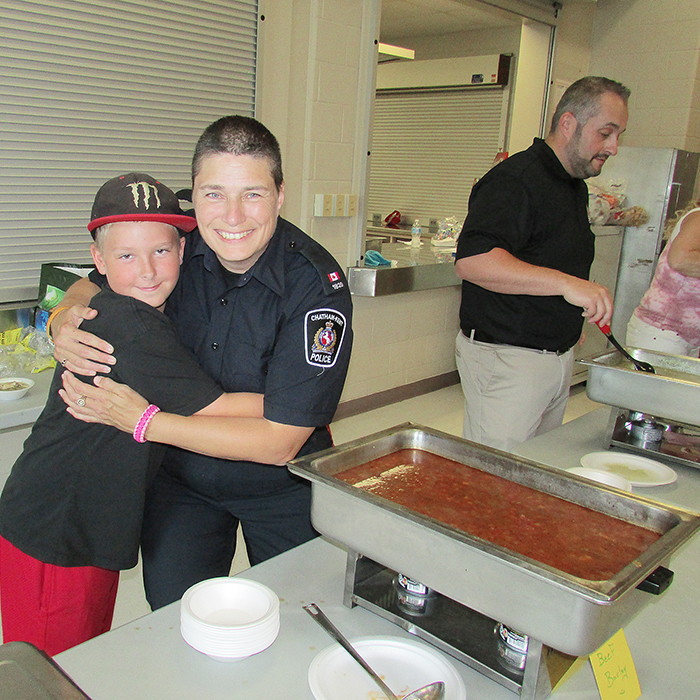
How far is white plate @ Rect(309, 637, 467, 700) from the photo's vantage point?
949 mm

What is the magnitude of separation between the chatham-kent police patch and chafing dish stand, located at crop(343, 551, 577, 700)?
0.43 metres

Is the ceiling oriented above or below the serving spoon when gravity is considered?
above

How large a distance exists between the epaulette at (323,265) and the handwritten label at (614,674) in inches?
32.8

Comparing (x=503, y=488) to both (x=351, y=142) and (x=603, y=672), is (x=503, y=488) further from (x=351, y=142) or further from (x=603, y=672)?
(x=351, y=142)

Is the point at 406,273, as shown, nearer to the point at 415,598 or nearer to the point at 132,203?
the point at 132,203

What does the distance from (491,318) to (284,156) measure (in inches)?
68.3

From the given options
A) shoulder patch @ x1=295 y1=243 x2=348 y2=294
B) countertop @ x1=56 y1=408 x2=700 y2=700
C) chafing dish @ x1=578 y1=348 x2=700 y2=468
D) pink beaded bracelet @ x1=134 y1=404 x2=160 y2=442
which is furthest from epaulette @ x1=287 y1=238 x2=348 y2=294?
chafing dish @ x1=578 y1=348 x2=700 y2=468

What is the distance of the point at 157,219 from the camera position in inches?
58.1

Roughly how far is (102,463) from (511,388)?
4.92ft

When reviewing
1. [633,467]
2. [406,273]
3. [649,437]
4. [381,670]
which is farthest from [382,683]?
[406,273]

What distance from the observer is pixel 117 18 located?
293 centimetres

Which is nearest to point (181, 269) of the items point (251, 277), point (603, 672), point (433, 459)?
point (251, 277)

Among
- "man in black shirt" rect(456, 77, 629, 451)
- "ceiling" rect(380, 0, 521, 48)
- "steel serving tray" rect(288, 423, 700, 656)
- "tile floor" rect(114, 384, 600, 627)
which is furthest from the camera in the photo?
"ceiling" rect(380, 0, 521, 48)

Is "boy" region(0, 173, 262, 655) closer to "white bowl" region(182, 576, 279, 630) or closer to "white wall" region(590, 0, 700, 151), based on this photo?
"white bowl" region(182, 576, 279, 630)
